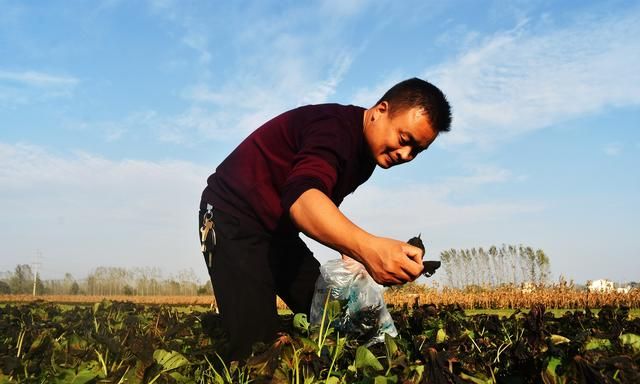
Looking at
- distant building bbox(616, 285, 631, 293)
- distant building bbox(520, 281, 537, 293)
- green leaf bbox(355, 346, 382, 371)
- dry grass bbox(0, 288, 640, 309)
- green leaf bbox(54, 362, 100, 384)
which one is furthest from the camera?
distant building bbox(520, 281, 537, 293)

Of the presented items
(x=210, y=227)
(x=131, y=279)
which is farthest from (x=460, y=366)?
(x=131, y=279)

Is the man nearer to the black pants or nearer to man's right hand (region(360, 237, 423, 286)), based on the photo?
the black pants

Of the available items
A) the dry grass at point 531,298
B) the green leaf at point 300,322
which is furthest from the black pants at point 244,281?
the dry grass at point 531,298

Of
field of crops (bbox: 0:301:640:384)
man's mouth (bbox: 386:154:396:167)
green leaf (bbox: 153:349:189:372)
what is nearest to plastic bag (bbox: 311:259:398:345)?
field of crops (bbox: 0:301:640:384)

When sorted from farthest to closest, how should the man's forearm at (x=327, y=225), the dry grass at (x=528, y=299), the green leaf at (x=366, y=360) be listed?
the dry grass at (x=528, y=299) → the man's forearm at (x=327, y=225) → the green leaf at (x=366, y=360)

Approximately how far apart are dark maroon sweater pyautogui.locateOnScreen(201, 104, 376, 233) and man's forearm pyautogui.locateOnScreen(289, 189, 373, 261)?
51 cm

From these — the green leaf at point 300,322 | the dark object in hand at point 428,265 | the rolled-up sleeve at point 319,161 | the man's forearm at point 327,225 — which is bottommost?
the green leaf at point 300,322

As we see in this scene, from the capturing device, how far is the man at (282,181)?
8.49ft

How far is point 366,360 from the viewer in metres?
1.88

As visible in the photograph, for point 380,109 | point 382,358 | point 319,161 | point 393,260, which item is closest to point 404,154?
point 380,109

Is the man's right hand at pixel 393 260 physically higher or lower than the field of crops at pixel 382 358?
higher

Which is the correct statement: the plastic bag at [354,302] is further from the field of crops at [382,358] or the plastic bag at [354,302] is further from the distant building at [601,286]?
the distant building at [601,286]

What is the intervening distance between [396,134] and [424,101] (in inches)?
7.8

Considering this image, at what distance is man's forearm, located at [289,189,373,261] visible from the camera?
1.99 metres
